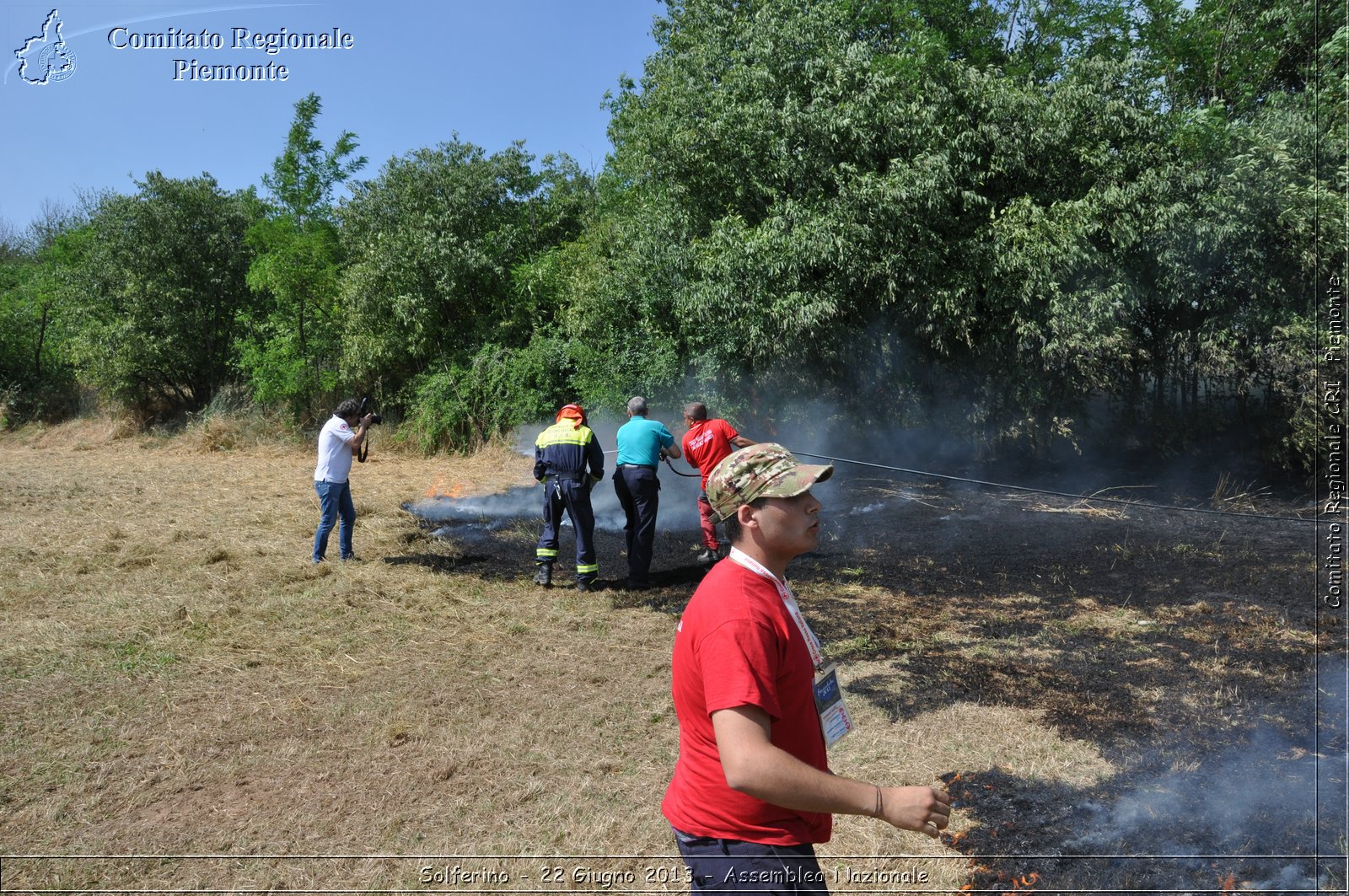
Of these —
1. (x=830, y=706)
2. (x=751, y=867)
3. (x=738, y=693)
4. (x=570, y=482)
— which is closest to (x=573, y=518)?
(x=570, y=482)

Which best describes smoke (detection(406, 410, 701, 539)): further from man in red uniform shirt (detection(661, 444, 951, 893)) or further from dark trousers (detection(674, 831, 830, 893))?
dark trousers (detection(674, 831, 830, 893))

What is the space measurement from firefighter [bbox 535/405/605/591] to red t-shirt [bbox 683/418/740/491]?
94 centimetres

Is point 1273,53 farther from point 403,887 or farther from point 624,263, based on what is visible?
point 403,887

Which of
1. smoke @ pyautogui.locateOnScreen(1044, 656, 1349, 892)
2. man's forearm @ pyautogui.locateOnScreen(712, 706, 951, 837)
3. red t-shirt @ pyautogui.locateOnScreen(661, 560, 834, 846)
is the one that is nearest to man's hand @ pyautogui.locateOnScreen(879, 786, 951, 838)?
man's forearm @ pyautogui.locateOnScreen(712, 706, 951, 837)

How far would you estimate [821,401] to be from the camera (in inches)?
651

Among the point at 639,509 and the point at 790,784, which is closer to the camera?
the point at 790,784

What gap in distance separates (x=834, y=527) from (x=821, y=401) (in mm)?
5777

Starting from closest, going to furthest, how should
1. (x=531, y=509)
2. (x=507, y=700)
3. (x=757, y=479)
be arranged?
(x=757, y=479), (x=507, y=700), (x=531, y=509)

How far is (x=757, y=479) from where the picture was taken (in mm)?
2232

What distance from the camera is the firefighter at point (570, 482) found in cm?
831

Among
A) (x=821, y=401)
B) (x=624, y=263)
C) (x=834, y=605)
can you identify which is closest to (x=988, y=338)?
(x=821, y=401)

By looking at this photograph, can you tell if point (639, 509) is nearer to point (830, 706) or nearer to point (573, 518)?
point (573, 518)

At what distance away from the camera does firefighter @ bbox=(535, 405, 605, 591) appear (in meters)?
8.31

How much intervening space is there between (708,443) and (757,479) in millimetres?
6293
